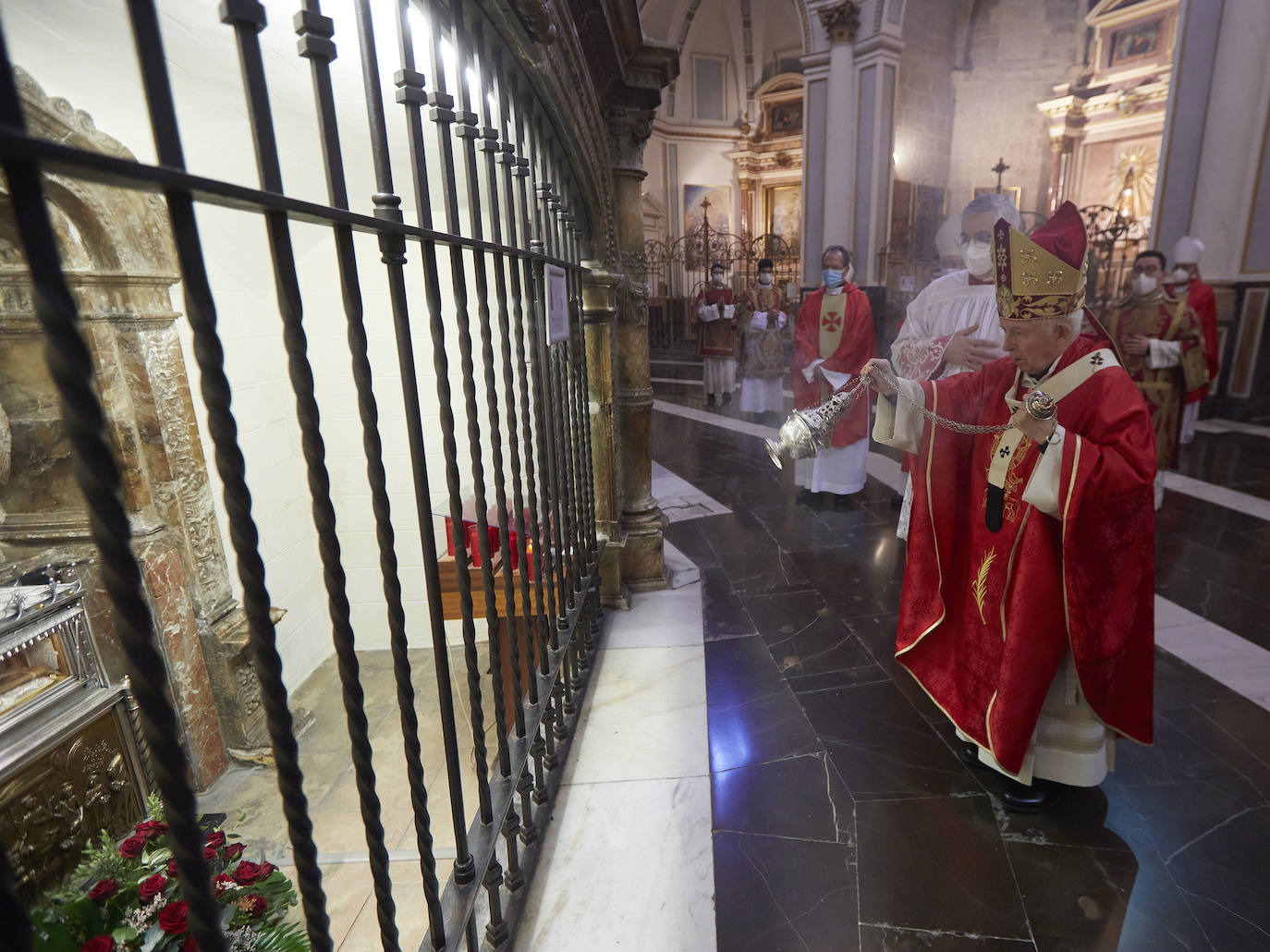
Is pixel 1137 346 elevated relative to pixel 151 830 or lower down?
elevated

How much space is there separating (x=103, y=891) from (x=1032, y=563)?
2.37 metres

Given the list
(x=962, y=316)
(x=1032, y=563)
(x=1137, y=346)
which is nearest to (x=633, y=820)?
(x=1032, y=563)

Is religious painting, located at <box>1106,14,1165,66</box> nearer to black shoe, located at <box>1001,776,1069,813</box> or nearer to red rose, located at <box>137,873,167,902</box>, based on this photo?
black shoe, located at <box>1001,776,1069,813</box>

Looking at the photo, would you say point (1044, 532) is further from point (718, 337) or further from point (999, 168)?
point (999, 168)

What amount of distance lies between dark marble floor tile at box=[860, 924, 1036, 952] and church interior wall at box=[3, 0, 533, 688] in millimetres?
1993

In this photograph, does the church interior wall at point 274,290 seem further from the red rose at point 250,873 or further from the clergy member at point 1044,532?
the clergy member at point 1044,532

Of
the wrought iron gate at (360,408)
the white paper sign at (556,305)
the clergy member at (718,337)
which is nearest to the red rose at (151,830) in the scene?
the wrought iron gate at (360,408)

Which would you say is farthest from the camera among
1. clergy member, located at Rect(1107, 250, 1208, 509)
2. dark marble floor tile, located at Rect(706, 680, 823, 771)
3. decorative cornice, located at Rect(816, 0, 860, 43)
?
decorative cornice, located at Rect(816, 0, 860, 43)

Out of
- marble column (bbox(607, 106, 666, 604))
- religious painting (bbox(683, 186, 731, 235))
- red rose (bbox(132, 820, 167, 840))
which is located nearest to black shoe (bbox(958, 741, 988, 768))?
marble column (bbox(607, 106, 666, 604))

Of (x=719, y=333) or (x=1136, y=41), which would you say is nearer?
(x=719, y=333)

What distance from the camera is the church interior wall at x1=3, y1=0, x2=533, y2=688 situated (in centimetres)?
198

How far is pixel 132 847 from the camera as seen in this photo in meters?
1.48

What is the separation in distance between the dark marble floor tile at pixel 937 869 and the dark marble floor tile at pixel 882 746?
0.06 m

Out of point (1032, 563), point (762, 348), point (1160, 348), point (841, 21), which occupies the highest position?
point (841, 21)
